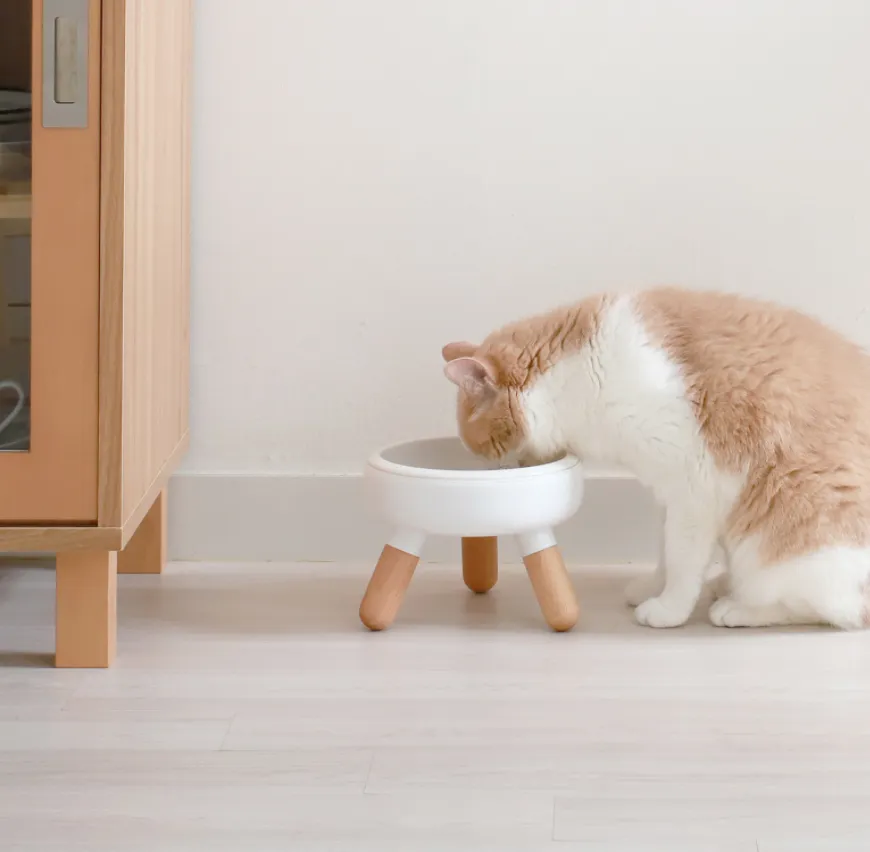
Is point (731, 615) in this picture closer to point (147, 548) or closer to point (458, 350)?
point (458, 350)

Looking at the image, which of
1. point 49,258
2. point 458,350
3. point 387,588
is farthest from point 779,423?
point 49,258

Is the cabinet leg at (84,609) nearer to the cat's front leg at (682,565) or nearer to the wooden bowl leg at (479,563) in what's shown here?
the wooden bowl leg at (479,563)

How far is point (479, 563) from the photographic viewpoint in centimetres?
172

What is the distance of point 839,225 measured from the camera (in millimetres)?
1856

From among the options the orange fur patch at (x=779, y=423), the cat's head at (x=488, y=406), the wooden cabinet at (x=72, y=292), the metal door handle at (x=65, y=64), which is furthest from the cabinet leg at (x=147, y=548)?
the orange fur patch at (x=779, y=423)

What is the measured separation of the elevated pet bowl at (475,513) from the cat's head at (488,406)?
81mm

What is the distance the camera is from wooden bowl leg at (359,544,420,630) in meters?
1.52

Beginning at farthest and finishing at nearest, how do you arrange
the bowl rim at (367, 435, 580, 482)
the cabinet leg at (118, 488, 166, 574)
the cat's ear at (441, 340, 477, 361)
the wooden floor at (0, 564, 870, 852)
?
the cabinet leg at (118, 488, 166, 574), the cat's ear at (441, 340, 477, 361), the bowl rim at (367, 435, 580, 482), the wooden floor at (0, 564, 870, 852)

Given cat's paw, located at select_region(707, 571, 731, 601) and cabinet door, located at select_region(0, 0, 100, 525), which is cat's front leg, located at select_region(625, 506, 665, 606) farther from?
cabinet door, located at select_region(0, 0, 100, 525)

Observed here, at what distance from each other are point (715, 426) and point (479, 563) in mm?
423

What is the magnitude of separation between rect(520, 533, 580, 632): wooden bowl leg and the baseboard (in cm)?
37

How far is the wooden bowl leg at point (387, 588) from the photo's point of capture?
152 cm

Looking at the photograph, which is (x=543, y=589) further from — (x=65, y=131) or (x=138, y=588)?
(x=65, y=131)

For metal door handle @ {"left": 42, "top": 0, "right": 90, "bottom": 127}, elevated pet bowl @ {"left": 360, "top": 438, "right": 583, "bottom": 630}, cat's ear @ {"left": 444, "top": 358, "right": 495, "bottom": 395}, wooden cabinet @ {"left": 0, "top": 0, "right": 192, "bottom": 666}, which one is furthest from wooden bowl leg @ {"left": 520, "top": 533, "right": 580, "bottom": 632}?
metal door handle @ {"left": 42, "top": 0, "right": 90, "bottom": 127}
